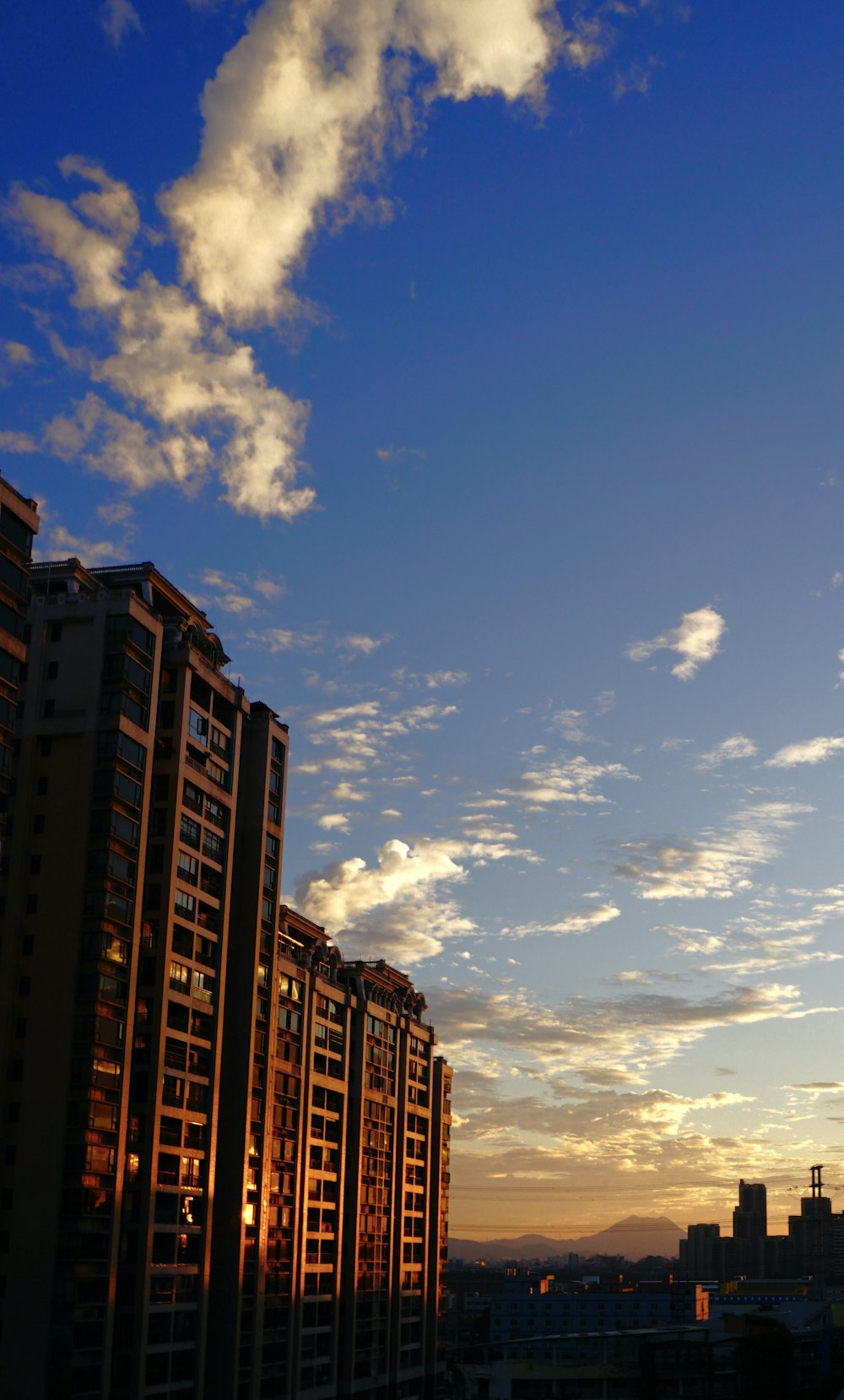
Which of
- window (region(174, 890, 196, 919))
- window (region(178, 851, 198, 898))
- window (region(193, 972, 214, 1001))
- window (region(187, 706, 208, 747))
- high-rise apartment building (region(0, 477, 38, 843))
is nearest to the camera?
high-rise apartment building (region(0, 477, 38, 843))

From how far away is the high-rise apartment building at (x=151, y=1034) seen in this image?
77125mm

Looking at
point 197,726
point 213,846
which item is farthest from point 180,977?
point 197,726

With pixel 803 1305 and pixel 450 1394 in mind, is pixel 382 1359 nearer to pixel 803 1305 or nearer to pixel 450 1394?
pixel 450 1394

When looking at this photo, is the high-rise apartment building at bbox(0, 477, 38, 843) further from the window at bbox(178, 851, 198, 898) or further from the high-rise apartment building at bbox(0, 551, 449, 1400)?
the window at bbox(178, 851, 198, 898)

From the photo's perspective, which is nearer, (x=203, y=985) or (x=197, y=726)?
(x=203, y=985)

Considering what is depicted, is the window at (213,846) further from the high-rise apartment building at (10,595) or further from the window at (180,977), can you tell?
the high-rise apartment building at (10,595)

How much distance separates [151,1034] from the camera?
85.4 metres

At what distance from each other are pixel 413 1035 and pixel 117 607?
8051 cm

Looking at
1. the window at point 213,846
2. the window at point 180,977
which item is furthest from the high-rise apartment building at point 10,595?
the window at point 213,846

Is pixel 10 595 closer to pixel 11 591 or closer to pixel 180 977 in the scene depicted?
pixel 11 591

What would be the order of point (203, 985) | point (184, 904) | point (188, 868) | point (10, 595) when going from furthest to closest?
1. point (203, 985)
2. point (188, 868)
3. point (184, 904)
4. point (10, 595)

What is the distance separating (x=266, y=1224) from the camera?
340 ft

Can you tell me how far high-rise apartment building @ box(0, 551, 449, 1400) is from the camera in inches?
3036

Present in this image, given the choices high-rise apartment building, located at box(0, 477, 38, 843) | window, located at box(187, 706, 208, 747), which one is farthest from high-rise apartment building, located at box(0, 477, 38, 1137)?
window, located at box(187, 706, 208, 747)
